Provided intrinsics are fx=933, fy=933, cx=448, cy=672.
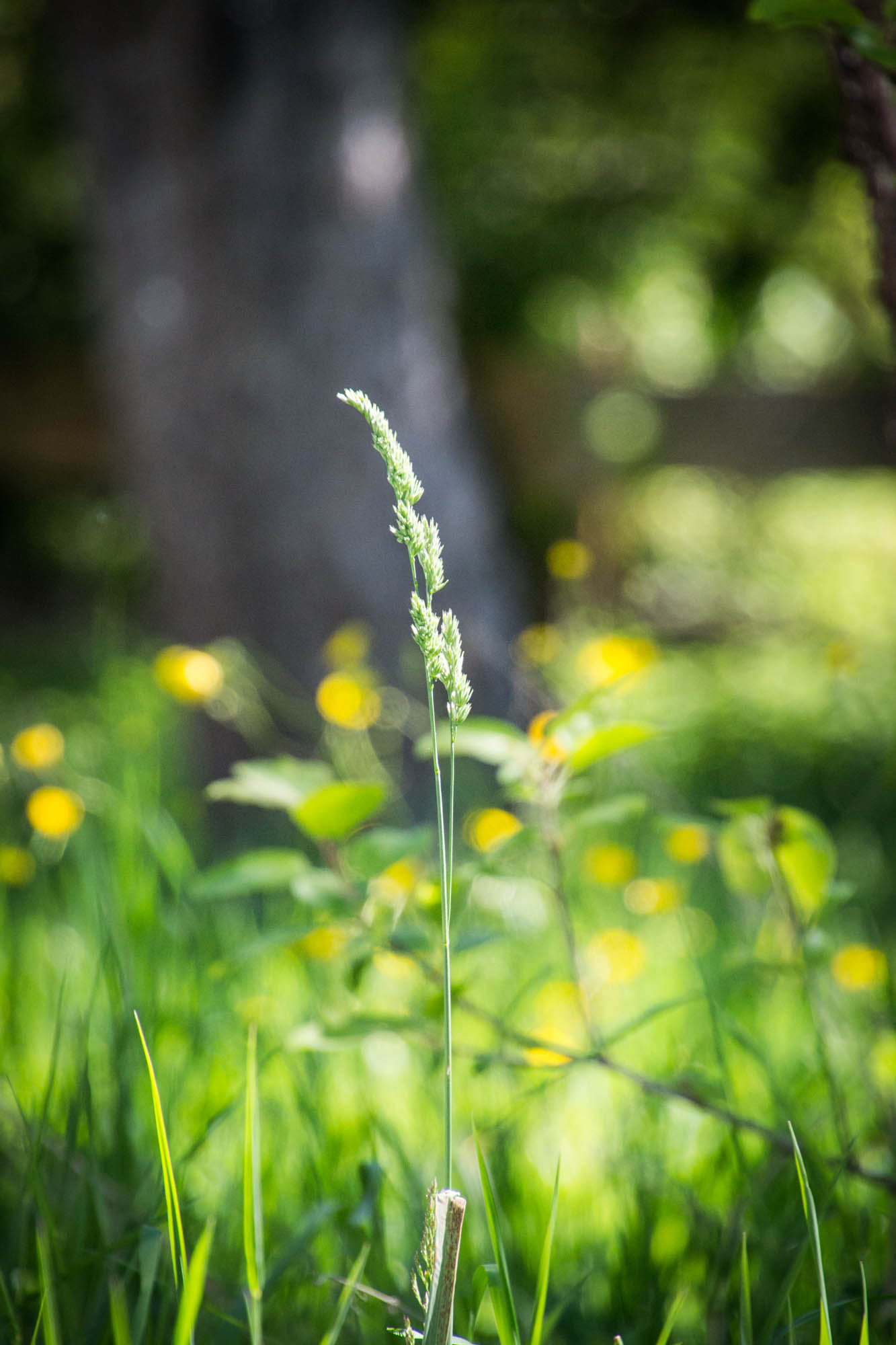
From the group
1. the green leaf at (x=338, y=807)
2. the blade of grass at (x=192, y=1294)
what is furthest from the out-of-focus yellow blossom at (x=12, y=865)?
the blade of grass at (x=192, y=1294)

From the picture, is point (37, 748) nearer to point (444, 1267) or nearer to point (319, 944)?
point (319, 944)

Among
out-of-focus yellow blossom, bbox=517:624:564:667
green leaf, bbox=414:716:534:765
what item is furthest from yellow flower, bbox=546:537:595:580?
green leaf, bbox=414:716:534:765

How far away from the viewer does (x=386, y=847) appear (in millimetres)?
777

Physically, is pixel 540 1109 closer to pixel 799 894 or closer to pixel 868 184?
pixel 799 894

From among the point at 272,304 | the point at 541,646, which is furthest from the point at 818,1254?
the point at 272,304

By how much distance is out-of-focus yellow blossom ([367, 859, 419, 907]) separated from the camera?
87 centimetres

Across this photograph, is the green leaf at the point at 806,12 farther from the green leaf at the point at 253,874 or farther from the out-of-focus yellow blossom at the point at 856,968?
the out-of-focus yellow blossom at the point at 856,968

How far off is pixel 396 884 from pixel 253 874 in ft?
1.08

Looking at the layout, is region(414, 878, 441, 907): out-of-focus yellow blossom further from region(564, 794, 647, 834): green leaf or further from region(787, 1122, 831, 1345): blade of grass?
region(787, 1122, 831, 1345): blade of grass

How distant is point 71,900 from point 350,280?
1.52m

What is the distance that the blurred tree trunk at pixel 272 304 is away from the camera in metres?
2.14

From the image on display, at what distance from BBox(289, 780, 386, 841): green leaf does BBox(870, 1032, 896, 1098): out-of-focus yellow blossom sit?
1.55 ft

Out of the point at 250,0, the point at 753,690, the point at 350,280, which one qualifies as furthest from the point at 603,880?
the point at 753,690

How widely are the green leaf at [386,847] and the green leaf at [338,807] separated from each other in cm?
6
